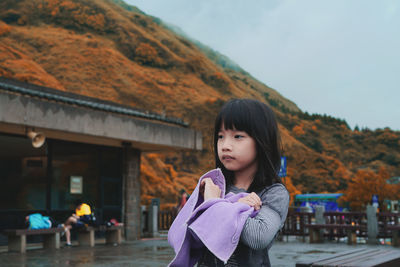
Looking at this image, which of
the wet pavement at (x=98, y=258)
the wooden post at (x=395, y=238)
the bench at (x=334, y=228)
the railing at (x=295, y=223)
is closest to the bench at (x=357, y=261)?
the wet pavement at (x=98, y=258)

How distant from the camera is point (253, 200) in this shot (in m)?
1.84

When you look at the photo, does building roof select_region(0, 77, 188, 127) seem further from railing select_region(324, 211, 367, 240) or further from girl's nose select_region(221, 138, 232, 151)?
girl's nose select_region(221, 138, 232, 151)

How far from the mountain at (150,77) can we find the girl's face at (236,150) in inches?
1844

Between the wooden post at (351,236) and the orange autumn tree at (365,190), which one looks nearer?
the wooden post at (351,236)

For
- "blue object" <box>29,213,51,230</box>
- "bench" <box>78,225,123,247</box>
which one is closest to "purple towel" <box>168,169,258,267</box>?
"blue object" <box>29,213,51,230</box>

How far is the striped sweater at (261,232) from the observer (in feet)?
5.78

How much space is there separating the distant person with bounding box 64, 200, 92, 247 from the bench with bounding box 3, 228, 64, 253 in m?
0.48

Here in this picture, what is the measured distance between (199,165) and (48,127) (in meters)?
52.7

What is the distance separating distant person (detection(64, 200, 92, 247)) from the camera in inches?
526

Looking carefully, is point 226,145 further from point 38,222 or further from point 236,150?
point 38,222

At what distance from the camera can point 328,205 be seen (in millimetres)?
37219

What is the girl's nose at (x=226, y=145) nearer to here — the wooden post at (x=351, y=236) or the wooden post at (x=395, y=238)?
the wooden post at (x=395, y=238)

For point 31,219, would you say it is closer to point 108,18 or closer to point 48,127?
point 48,127

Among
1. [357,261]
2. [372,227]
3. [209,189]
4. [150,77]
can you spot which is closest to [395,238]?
[372,227]
